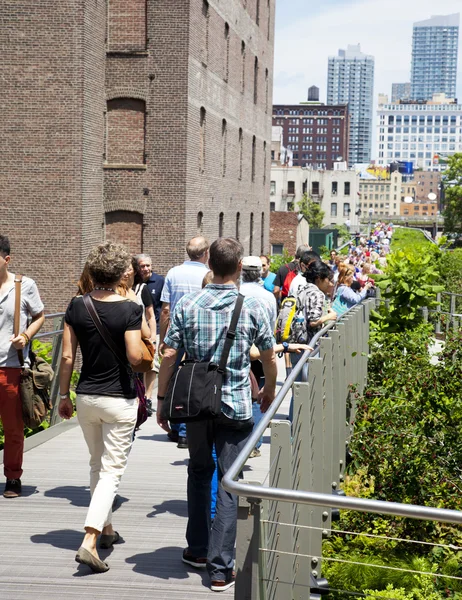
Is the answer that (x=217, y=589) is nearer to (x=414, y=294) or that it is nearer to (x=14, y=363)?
(x=14, y=363)

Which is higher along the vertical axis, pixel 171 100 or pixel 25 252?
pixel 171 100

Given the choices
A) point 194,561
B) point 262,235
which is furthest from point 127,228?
point 194,561

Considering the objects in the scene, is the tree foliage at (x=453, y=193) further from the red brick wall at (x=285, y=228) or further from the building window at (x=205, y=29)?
the building window at (x=205, y=29)

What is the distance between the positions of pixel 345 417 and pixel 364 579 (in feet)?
11.2

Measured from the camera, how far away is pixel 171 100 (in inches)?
1255

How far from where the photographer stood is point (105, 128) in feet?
104

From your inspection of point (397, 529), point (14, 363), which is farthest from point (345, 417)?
point (14, 363)

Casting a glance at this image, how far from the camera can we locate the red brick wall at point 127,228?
3250 centimetres

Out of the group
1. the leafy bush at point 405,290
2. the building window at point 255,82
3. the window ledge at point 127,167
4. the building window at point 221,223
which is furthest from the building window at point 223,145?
the leafy bush at point 405,290

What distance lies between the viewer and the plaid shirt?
5695mm

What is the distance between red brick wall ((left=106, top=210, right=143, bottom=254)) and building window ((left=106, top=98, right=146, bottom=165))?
5.70 feet

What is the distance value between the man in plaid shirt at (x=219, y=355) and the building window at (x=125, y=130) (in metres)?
Result: 26.8

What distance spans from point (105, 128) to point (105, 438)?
1052 inches

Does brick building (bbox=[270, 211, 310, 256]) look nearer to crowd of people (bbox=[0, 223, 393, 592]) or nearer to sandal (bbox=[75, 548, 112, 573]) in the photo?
crowd of people (bbox=[0, 223, 393, 592])
